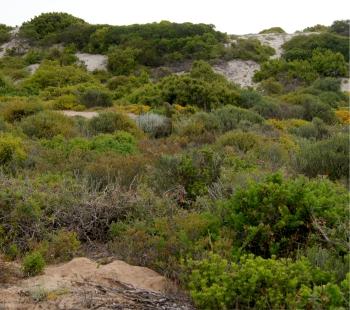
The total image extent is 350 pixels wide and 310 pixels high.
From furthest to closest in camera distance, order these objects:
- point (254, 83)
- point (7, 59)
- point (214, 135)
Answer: point (7, 59)
point (254, 83)
point (214, 135)

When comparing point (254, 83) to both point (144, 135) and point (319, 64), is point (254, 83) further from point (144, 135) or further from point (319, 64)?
point (144, 135)

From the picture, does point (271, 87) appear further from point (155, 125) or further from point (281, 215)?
point (281, 215)

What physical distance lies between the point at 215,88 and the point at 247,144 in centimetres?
1047

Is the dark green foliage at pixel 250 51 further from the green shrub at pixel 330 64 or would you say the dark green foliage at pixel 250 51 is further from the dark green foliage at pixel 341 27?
the dark green foliage at pixel 341 27

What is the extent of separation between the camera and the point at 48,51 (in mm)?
36031

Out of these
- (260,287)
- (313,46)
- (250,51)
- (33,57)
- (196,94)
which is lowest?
(196,94)

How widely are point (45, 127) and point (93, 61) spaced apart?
2319 cm

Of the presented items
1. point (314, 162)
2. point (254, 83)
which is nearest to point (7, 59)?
point (254, 83)

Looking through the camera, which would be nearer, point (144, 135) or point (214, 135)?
point (214, 135)

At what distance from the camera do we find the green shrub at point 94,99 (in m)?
21.3

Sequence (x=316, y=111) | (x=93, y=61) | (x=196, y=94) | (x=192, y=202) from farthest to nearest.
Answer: (x=93, y=61) < (x=316, y=111) < (x=196, y=94) < (x=192, y=202)

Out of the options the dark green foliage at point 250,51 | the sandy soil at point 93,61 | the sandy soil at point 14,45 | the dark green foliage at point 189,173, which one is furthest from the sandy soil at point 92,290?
the sandy soil at point 14,45

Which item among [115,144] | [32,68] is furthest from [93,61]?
[115,144]

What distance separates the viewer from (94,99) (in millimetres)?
21500
